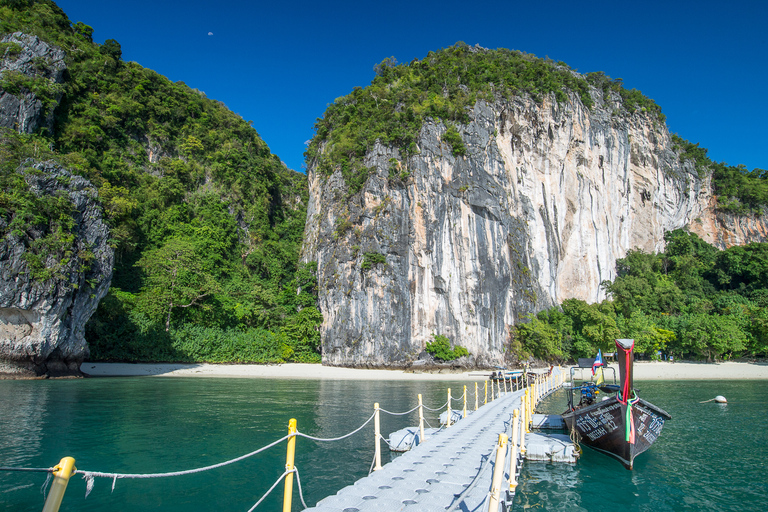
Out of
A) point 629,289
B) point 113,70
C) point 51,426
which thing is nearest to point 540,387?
point 51,426

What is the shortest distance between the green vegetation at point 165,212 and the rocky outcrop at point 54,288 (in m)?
0.60

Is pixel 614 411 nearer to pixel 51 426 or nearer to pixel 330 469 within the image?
pixel 330 469

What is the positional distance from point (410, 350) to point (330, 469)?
93.7 ft

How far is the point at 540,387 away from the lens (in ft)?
73.0

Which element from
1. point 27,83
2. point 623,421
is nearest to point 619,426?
point 623,421

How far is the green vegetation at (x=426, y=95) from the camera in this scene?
1698 inches

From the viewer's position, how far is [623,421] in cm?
1090

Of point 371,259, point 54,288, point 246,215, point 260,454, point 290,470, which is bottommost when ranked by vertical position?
point 260,454

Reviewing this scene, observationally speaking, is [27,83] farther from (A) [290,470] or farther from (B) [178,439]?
(A) [290,470]

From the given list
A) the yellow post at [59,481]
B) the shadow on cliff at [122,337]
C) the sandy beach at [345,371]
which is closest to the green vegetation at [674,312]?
the sandy beach at [345,371]

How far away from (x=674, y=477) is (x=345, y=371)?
28175 mm

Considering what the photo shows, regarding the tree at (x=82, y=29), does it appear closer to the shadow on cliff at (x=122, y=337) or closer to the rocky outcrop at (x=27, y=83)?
the rocky outcrop at (x=27, y=83)

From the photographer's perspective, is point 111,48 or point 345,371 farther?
point 111,48

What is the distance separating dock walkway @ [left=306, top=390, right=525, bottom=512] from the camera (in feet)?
18.3
